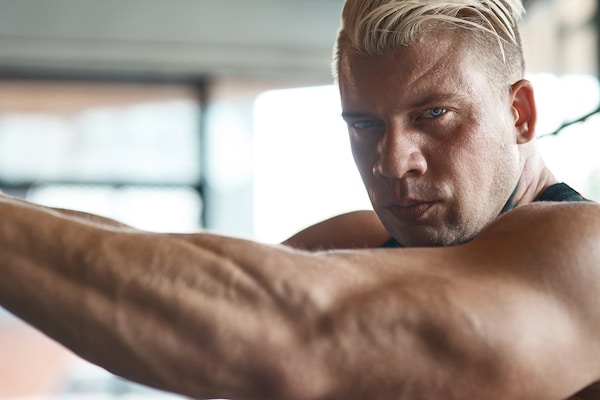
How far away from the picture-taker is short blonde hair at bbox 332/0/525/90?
3.18ft

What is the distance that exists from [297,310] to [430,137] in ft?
1.47

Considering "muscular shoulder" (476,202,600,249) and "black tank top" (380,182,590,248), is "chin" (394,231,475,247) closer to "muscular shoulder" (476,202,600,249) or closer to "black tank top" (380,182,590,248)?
"black tank top" (380,182,590,248)

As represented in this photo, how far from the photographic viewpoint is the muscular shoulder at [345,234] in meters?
1.44

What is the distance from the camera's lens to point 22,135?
5078 mm

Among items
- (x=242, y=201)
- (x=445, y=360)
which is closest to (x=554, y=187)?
(x=445, y=360)

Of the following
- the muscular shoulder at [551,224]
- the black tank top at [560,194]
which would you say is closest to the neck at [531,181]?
the black tank top at [560,194]

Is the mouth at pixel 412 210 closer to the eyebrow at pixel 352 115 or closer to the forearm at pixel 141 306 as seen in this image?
the eyebrow at pixel 352 115

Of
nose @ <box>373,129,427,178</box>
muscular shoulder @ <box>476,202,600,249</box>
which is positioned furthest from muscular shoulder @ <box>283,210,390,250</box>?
muscular shoulder @ <box>476,202,600,249</box>

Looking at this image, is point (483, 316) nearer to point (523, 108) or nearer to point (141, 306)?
point (141, 306)

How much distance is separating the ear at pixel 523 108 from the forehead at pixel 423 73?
8 cm

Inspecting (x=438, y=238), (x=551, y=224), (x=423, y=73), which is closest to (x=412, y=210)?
(x=438, y=238)

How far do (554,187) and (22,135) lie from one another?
465 centimetres

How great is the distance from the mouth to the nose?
0.04 m

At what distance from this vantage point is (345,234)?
149cm
